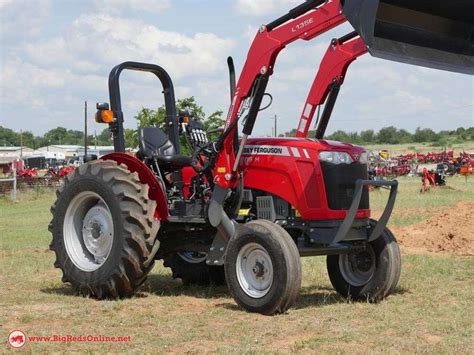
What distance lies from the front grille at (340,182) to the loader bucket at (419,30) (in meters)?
1.20

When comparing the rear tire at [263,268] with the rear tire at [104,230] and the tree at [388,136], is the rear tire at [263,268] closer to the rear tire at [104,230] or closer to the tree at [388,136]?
the rear tire at [104,230]

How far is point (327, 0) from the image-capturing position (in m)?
7.29

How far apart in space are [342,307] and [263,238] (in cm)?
117

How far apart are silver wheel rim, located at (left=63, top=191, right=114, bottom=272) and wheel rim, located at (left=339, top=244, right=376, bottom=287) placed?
2.65m

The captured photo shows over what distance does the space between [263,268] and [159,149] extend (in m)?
2.35

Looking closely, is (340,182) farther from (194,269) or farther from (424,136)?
(424,136)

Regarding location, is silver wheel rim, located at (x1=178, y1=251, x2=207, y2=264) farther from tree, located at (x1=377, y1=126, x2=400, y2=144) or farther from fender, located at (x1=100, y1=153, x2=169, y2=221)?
tree, located at (x1=377, y1=126, x2=400, y2=144)

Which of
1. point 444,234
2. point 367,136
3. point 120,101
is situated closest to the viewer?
point 120,101

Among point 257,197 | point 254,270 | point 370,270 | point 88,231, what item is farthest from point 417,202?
point 254,270

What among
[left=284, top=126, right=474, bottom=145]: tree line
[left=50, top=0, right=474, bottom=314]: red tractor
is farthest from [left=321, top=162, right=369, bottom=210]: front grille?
[left=284, top=126, right=474, bottom=145]: tree line

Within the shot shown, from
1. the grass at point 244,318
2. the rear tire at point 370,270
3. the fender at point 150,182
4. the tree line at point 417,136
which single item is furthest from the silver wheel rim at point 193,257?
the tree line at point 417,136

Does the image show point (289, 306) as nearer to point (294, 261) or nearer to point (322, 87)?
point (294, 261)

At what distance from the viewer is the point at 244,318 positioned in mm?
6875

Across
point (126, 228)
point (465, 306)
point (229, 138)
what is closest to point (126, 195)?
point (126, 228)
